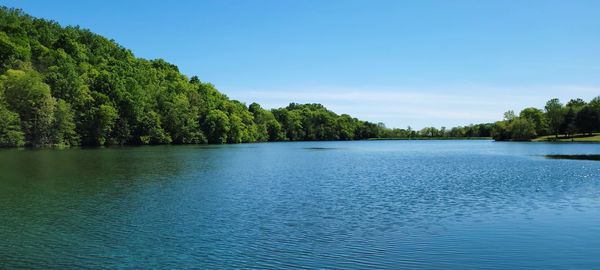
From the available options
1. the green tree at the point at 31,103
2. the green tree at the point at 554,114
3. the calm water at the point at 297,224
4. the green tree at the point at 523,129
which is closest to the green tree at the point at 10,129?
the green tree at the point at 31,103

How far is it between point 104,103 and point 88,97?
5.65m

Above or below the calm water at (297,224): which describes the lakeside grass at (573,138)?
above

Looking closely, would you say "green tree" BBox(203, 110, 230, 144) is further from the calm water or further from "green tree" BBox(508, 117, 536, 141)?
the calm water

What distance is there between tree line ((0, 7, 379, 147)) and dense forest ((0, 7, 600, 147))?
0.62 ft

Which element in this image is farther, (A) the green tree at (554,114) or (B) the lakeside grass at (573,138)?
(A) the green tree at (554,114)

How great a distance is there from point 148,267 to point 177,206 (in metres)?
10.9

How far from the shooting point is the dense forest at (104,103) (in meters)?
92.7

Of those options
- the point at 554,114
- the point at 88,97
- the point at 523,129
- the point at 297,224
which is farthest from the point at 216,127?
the point at 297,224

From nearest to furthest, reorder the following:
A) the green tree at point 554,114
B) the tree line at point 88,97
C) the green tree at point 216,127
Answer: the tree line at point 88,97 → the green tree at point 216,127 → the green tree at point 554,114

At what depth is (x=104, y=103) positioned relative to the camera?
115188mm

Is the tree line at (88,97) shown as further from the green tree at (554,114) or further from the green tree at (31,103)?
the green tree at (554,114)

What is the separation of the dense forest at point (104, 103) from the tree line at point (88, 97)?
0.19m

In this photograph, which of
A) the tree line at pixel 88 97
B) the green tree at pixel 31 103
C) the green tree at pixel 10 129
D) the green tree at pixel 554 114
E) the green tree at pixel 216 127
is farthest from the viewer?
the green tree at pixel 554 114

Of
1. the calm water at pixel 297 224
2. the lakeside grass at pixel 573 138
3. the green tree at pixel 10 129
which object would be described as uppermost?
the green tree at pixel 10 129
